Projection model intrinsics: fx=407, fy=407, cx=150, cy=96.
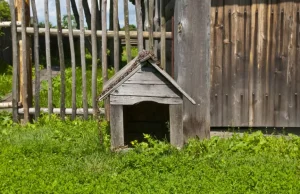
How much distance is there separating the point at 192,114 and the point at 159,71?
129 cm

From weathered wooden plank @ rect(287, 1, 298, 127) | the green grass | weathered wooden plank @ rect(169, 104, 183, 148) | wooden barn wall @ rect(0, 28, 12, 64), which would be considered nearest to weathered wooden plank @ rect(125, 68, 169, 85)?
weathered wooden plank @ rect(169, 104, 183, 148)

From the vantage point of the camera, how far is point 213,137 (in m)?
6.18

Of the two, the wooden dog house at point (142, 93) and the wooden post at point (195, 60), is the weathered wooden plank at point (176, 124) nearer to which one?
the wooden dog house at point (142, 93)

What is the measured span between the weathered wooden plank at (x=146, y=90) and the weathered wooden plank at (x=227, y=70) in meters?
1.35

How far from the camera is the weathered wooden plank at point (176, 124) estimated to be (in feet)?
18.3

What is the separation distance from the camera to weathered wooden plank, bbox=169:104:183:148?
5566mm

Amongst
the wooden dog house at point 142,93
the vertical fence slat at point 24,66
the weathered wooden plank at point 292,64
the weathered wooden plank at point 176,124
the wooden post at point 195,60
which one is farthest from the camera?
the vertical fence slat at point 24,66

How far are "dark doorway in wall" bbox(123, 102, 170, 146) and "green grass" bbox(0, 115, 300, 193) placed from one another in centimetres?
72

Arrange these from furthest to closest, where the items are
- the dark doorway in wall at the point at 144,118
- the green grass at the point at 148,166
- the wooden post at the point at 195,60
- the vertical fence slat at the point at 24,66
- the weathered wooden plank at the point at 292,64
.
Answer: the vertical fence slat at the point at 24,66 < the dark doorway in wall at the point at 144,118 < the weathered wooden plank at the point at 292,64 < the wooden post at the point at 195,60 < the green grass at the point at 148,166

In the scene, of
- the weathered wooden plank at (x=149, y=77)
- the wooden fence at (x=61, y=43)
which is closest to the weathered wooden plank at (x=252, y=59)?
the wooden fence at (x=61, y=43)

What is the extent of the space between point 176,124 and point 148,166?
93 centimetres

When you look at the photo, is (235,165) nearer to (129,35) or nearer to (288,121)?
(288,121)

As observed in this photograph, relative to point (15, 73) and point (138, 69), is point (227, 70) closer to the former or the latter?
point (138, 69)

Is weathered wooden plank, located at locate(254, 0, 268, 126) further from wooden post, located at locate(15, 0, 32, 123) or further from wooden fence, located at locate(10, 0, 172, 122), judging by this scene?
→ wooden post, located at locate(15, 0, 32, 123)
